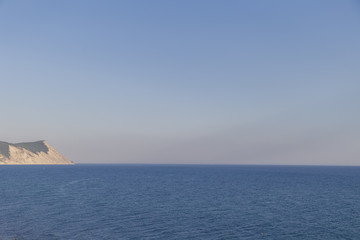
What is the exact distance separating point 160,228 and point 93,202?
38.9 m

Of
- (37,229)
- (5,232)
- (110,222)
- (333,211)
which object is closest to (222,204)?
(333,211)

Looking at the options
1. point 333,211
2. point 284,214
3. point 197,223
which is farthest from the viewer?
point 333,211

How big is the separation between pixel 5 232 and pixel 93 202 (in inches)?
1346

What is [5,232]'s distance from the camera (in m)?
51.9

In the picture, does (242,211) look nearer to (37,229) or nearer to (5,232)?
(37,229)

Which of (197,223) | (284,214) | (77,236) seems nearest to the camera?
(77,236)

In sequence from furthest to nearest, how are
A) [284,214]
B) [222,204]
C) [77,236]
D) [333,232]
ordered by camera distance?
1. [222,204]
2. [284,214]
3. [333,232]
4. [77,236]

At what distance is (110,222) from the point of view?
60156 millimetres

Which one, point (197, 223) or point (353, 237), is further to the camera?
point (197, 223)

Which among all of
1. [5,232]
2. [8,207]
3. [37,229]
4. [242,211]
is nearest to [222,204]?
[242,211]

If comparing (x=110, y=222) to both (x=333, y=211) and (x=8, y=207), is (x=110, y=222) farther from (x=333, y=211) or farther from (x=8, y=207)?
(x=333, y=211)

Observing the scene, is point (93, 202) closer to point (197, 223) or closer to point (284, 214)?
point (197, 223)

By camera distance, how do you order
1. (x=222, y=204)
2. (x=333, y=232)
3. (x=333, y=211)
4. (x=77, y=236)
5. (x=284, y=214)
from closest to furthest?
(x=77, y=236) → (x=333, y=232) → (x=284, y=214) → (x=333, y=211) → (x=222, y=204)

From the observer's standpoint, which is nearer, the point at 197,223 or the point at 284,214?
the point at 197,223
